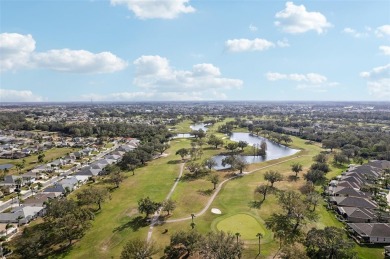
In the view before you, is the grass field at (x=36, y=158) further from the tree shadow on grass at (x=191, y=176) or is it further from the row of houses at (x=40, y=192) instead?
the tree shadow on grass at (x=191, y=176)

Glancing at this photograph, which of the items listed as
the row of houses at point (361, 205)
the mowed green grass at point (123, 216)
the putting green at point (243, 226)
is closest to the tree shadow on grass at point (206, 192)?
the mowed green grass at point (123, 216)

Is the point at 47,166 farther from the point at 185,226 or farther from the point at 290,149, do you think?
the point at 290,149

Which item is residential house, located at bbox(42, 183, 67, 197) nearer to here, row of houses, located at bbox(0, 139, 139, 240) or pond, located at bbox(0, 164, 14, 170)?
row of houses, located at bbox(0, 139, 139, 240)

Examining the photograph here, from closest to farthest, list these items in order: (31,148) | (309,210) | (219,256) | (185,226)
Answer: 1. (219,256)
2. (185,226)
3. (309,210)
4. (31,148)

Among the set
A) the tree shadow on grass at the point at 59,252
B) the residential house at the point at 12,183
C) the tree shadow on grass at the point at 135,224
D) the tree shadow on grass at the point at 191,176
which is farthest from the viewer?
the tree shadow on grass at the point at 191,176

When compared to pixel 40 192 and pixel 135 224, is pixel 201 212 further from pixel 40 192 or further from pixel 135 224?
pixel 40 192

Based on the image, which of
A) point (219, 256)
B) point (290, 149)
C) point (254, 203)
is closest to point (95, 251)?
point (219, 256)

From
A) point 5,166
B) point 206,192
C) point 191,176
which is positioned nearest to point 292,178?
point 206,192
